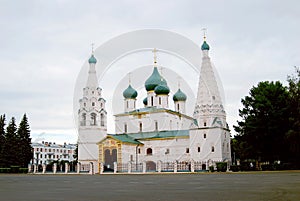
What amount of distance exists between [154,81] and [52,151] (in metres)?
64.6

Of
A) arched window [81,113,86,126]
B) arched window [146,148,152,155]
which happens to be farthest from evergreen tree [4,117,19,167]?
arched window [146,148,152,155]

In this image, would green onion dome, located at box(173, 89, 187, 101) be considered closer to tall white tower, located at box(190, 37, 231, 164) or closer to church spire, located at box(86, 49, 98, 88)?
tall white tower, located at box(190, 37, 231, 164)

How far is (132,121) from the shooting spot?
55312 millimetres

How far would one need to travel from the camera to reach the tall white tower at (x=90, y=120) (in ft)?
169

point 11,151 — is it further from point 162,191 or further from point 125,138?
point 162,191

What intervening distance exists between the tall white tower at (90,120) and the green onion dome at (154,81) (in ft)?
27.0

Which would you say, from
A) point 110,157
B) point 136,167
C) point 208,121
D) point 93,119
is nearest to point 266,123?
point 208,121

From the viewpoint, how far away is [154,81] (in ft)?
184

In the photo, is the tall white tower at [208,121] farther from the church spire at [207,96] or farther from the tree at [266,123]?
the tree at [266,123]

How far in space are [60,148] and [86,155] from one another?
2548 inches

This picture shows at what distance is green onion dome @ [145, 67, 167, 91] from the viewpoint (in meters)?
55.9

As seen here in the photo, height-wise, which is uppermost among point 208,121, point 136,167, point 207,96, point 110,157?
point 207,96

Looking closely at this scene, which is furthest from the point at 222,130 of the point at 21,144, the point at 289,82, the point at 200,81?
the point at 21,144

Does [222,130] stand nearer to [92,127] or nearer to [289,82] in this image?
[289,82]
